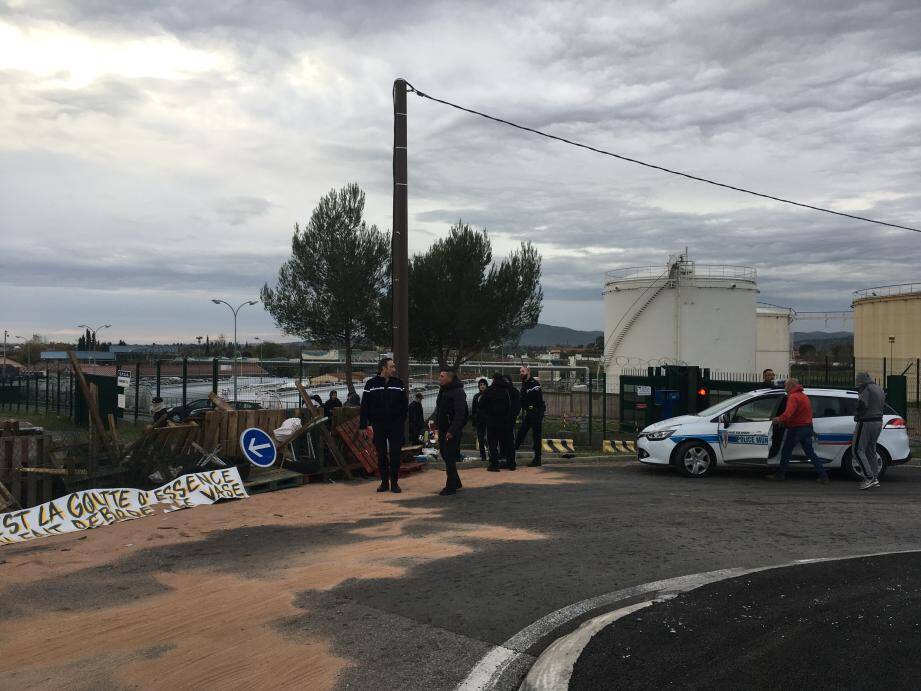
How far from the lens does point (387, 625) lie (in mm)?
5332

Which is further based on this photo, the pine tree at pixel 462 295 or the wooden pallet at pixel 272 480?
the pine tree at pixel 462 295

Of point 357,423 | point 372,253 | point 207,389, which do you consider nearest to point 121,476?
point 357,423

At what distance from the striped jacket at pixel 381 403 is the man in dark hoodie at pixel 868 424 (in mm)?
6642

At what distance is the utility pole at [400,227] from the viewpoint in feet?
45.5

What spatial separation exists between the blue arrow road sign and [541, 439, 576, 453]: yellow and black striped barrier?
6854mm

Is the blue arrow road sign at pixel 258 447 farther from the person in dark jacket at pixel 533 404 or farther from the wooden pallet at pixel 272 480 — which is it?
the person in dark jacket at pixel 533 404

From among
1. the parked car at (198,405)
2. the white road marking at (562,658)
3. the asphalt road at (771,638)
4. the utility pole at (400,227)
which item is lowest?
the white road marking at (562,658)

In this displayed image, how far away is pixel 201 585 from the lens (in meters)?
6.30

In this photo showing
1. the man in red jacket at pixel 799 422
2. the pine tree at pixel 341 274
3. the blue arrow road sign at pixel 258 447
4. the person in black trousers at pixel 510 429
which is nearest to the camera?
the blue arrow road sign at pixel 258 447

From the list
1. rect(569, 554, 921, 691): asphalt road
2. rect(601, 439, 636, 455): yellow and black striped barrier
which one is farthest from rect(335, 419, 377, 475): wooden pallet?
rect(569, 554, 921, 691): asphalt road

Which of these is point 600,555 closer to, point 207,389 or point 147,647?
point 147,647

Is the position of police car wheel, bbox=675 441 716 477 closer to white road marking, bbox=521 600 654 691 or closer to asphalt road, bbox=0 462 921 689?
asphalt road, bbox=0 462 921 689

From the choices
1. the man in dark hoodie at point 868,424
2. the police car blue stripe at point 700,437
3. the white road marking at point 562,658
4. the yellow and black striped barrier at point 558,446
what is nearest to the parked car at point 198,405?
the yellow and black striped barrier at point 558,446

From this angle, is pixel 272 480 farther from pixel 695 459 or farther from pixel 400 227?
pixel 695 459
